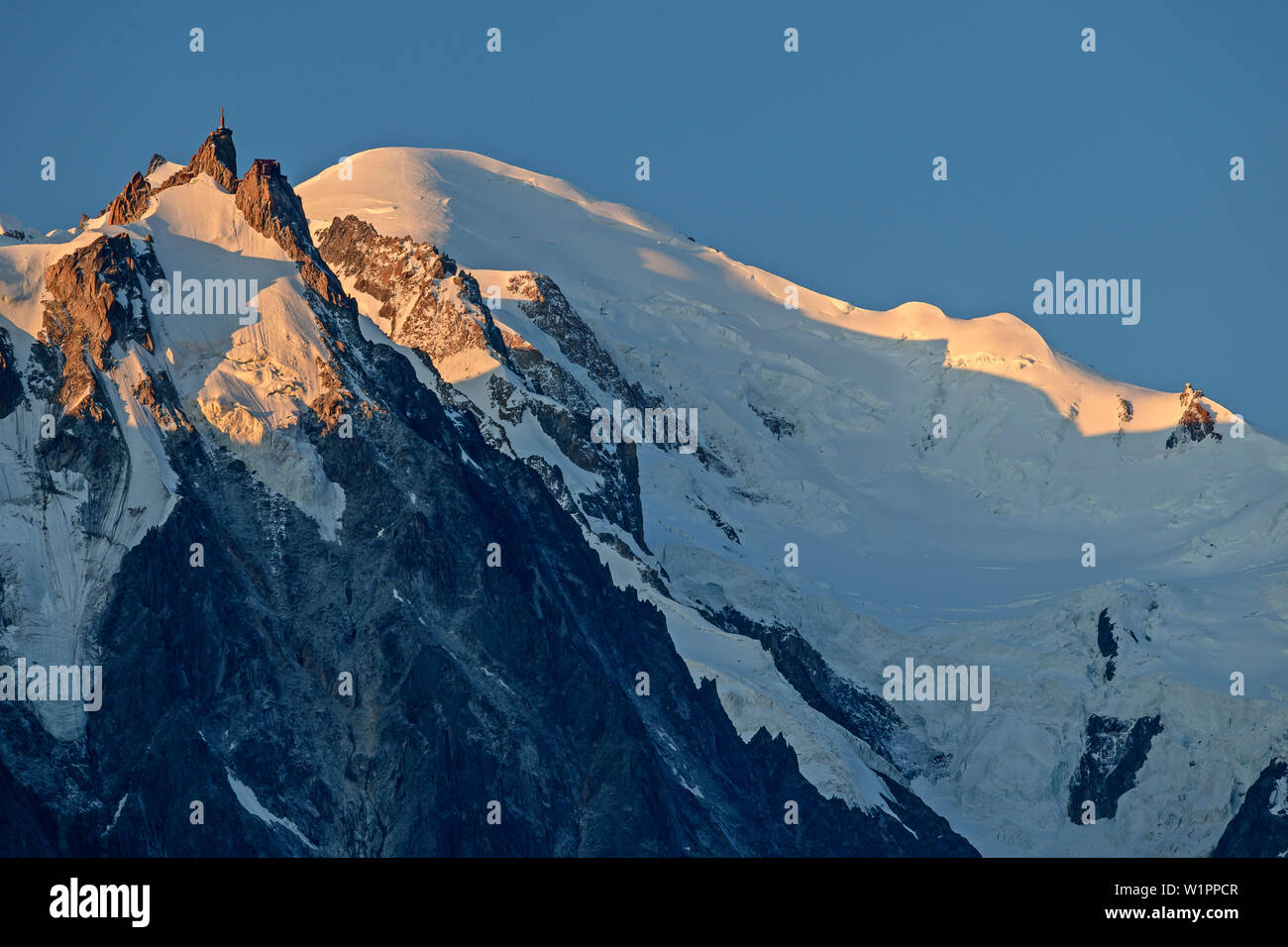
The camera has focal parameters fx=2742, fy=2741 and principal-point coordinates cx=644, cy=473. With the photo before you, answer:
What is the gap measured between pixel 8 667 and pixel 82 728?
6.68 metres

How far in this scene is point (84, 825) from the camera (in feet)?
610

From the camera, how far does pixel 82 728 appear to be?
192250 mm
